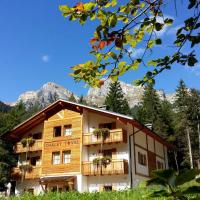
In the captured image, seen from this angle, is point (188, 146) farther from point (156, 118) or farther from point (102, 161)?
point (102, 161)

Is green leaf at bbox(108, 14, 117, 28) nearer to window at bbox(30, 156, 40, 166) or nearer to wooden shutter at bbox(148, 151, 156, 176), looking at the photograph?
wooden shutter at bbox(148, 151, 156, 176)

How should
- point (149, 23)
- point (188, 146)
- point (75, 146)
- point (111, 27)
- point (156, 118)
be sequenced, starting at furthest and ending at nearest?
point (156, 118) → point (188, 146) → point (75, 146) → point (149, 23) → point (111, 27)

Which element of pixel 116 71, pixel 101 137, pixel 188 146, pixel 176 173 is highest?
pixel 188 146

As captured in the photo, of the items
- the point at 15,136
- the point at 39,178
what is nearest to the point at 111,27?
the point at 39,178

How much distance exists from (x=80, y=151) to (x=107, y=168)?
2.79 meters

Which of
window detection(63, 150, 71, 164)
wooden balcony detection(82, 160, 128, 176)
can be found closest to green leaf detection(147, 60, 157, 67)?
wooden balcony detection(82, 160, 128, 176)

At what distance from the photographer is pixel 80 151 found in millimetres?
27625

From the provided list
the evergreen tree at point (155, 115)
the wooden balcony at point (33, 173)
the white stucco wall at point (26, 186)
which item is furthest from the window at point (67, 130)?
the evergreen tree at point (155, 115)

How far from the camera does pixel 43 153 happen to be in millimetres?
29328

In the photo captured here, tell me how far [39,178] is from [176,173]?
28.8 meters

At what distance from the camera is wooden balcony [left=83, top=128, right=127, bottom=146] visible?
26.3m

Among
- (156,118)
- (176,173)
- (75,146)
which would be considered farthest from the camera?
(156,118)

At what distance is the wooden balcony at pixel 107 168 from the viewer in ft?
83.7

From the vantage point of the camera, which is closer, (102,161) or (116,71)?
(116,71)
